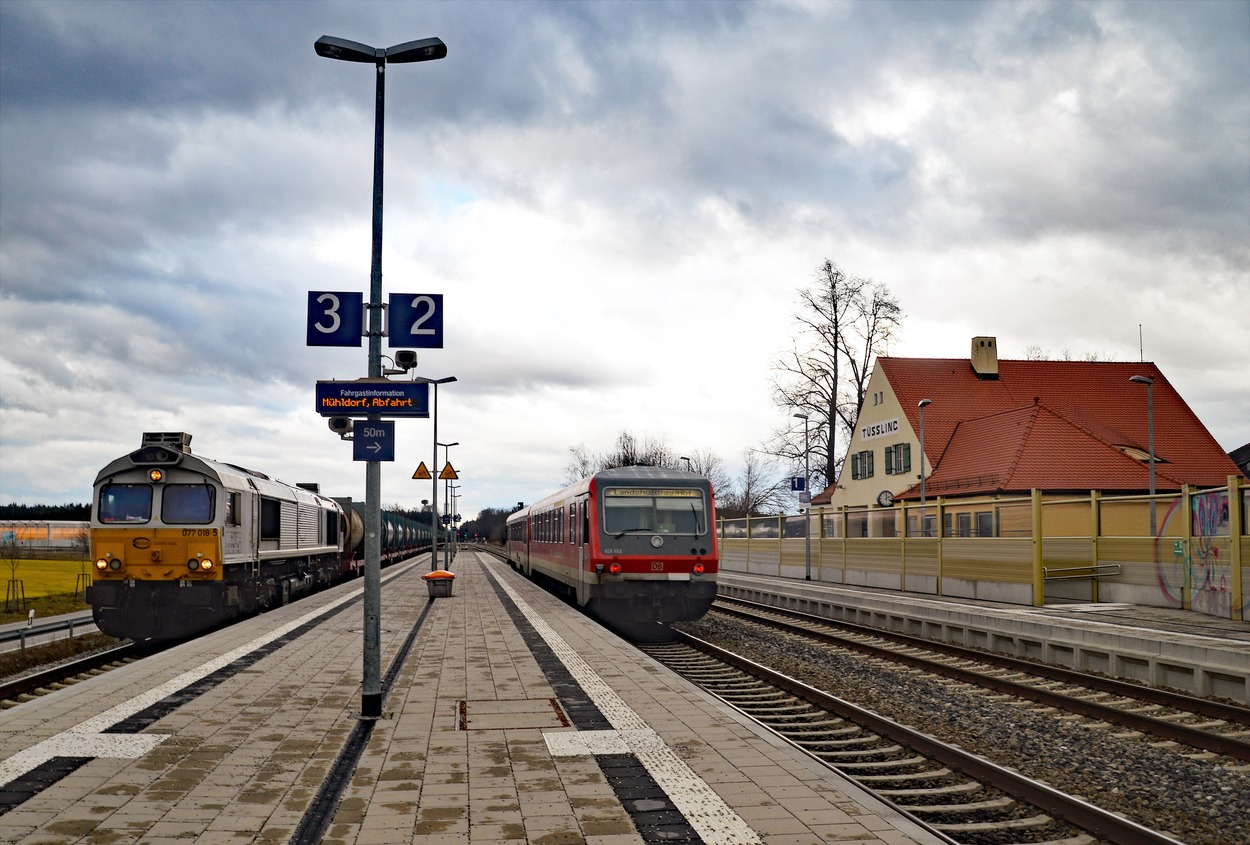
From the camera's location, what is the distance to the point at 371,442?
30.0 feet

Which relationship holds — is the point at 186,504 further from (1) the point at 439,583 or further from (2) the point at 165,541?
(1) the point at 439,583

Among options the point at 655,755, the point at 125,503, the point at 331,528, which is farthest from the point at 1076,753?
the point at 331,528

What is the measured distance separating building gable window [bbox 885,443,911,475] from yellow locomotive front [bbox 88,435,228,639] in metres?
34.8

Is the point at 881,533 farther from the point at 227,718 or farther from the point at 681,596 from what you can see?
the point at 227,718

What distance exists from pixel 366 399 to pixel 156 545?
10011 millimetres

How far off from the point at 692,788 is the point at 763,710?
4.44m

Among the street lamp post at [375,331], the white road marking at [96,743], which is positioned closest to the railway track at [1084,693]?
Answer: the street lamp post at [375,331]

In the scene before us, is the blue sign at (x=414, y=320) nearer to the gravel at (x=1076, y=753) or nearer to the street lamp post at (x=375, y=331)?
the street lamp post at (x=375, y=331)

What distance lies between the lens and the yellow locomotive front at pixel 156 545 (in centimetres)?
Result: 1691

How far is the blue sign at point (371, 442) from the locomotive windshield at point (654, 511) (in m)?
8.91

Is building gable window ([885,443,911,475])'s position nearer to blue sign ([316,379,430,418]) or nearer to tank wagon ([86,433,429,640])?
tank wagon ([86,433,429,640])

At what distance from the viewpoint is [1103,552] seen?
20.0 m

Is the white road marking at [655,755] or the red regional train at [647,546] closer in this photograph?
the white road marking at [655,755]

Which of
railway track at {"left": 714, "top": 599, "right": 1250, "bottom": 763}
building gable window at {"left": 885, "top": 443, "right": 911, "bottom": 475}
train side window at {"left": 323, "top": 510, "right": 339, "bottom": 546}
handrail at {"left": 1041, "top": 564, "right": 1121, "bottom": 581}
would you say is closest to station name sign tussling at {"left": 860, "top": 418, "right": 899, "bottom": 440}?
building gable window at {"left": 885, "top": 443, "right": 911, "bottom": 475}
